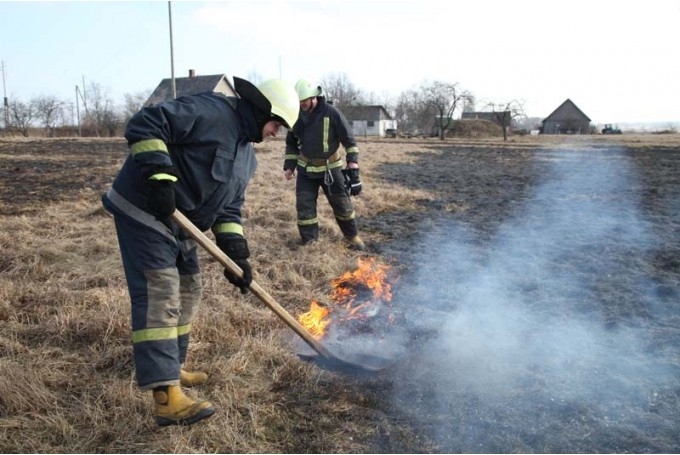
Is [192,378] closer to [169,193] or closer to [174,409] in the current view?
[174,409]

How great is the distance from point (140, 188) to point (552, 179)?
12.0 meters

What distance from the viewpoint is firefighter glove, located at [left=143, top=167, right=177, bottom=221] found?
7.46 feet

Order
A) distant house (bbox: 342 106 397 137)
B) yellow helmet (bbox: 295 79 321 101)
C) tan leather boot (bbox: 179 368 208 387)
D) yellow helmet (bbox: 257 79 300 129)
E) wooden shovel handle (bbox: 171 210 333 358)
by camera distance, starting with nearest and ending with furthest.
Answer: wooden shovel handle (bbox: 171 210 333 358), yellow helmet (bbox: 257 79 300 129), tan leather boot (bbox: 179 368 208 387), yellow helmet (bbox: 295 79 321 101), distant house (bbox: 342 106 397 137)

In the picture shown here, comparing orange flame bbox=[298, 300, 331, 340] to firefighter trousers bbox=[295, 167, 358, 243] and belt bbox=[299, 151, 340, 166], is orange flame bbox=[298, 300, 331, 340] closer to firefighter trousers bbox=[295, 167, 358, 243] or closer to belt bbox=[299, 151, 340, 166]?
firefighter trousers bbox=[295, 167, 358, 243]

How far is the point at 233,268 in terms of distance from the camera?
2.81 m

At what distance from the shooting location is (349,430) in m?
2.53

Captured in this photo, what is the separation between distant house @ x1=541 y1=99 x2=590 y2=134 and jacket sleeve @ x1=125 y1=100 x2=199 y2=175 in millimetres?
75775

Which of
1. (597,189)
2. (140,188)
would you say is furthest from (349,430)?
(597,189)

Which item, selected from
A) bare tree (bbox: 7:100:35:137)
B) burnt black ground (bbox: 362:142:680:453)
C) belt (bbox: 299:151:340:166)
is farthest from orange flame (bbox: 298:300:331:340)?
bare tree (bbox: 7:100:35:137)

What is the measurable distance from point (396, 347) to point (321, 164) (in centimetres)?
278

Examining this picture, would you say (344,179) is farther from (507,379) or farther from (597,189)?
(597,189)

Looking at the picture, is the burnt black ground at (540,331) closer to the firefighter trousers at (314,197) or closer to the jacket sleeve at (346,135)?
the firefighter trousers at (314,197)

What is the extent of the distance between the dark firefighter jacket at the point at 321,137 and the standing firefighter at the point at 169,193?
9.40 ft

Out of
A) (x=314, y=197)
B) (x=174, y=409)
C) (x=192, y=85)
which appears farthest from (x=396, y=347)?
(x=192, y=85)
